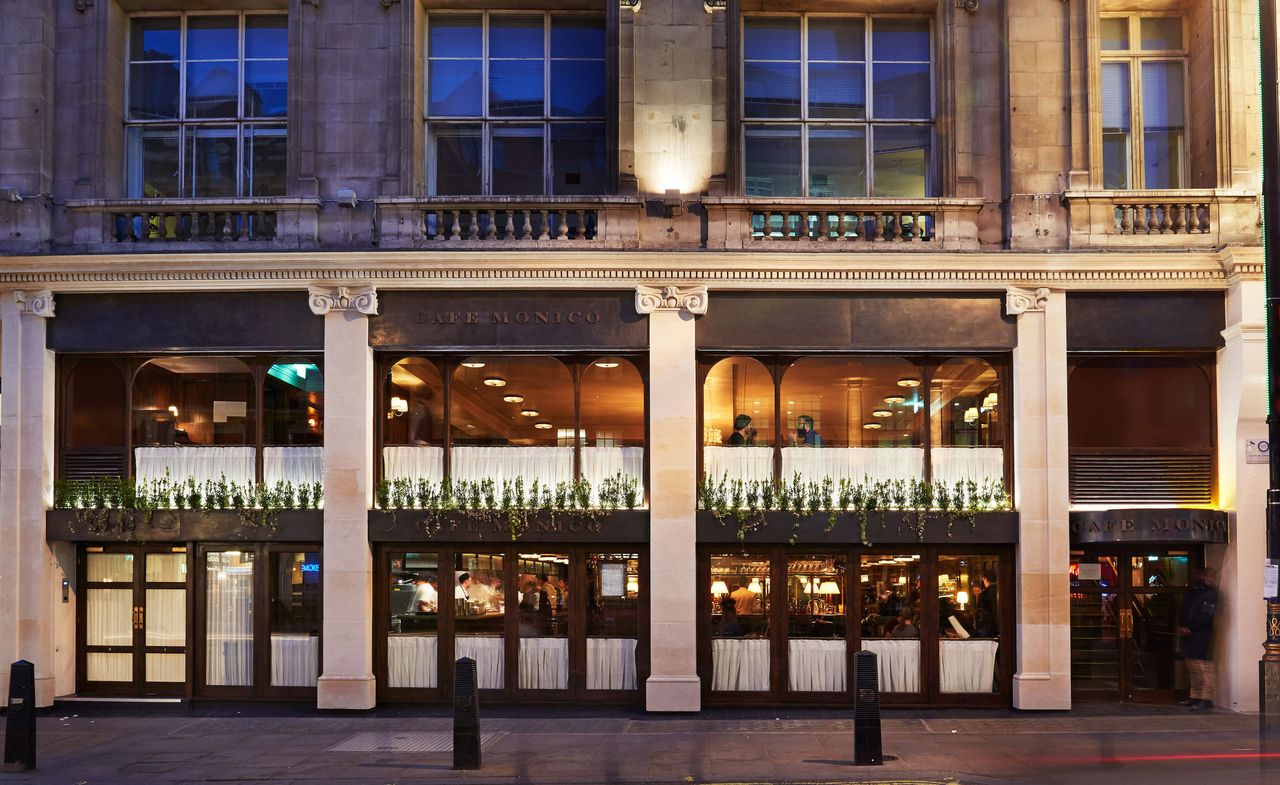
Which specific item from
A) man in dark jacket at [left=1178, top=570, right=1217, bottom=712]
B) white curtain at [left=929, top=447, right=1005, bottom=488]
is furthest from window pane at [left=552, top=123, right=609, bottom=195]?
man in dark jacket at [left=1178, top=570, right=1217, bottom=712]

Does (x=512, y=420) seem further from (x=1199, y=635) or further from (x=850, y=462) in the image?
(x=1199, y=635)

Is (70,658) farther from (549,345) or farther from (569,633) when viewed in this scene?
(549,345)

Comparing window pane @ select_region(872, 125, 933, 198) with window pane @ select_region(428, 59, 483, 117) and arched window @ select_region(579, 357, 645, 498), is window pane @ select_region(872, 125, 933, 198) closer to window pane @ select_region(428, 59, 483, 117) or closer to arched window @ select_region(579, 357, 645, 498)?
arched window @ select_region(579, 357, 645, 498)

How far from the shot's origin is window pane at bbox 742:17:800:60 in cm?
1648

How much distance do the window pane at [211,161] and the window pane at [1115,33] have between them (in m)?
13.3

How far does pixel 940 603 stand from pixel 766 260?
5391 mm

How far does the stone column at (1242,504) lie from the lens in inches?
573

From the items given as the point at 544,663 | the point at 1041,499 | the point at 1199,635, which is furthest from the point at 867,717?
the point at 1199,635

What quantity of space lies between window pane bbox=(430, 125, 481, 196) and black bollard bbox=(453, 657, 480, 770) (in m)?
7.74

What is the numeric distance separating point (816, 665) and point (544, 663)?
151 inches

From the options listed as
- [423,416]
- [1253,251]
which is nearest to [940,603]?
[1253,251]

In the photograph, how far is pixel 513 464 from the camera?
15.5m

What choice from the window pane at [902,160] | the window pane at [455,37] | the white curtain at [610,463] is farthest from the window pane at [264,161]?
the window pane at [902,160]

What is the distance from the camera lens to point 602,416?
15492 millimetres
